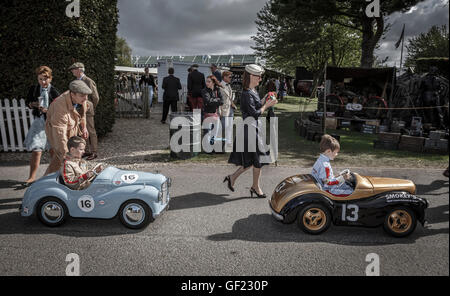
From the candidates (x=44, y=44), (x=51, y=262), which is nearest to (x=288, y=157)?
(x=51, y=262)

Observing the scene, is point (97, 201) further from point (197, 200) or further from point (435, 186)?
point (435, 186)

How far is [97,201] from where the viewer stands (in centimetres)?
410

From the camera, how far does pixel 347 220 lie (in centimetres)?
391

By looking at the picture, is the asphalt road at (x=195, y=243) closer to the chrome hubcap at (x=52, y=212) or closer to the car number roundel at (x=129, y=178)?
the chrome hubcap at (x=52, y=212)

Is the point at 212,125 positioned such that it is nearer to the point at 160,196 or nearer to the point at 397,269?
the point at 160,196

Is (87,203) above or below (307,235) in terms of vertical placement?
above

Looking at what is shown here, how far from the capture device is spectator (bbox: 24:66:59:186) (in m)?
5.75

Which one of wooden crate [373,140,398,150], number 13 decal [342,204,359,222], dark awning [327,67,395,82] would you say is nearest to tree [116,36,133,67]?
dark awning [327,67,395,82]

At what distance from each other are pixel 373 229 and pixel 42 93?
6074 millimetres

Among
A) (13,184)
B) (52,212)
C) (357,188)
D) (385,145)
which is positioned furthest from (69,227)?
(385,145)

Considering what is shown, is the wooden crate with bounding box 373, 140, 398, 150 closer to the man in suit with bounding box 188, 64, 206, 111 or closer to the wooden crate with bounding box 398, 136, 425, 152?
the wooden crate with bounding box 398, 136, 425, 152

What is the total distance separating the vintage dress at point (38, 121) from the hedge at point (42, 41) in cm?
225

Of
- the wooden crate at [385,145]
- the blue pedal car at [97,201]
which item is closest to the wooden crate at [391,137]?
the wooden crate at [385,145]

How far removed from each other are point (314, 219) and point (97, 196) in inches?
111
